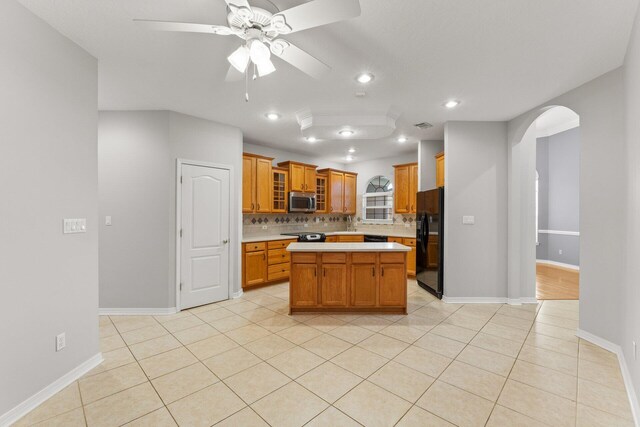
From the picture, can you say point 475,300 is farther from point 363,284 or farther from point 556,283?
point 556,283

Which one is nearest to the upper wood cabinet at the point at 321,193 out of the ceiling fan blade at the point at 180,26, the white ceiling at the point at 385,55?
the white ceiling at the point at 385,55

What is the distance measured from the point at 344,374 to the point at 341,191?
5109 mm

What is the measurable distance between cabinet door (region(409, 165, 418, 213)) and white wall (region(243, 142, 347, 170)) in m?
2.03

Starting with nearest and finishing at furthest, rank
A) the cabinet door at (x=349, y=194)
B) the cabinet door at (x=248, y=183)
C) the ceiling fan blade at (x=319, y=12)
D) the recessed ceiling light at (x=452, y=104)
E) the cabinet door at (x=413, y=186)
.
A: the ceiling fan blade at (x=319, y=12), the recessed ceiling light at (x=452, y=104), the cabinet door at (x=248, y=183), the cabinet door at (x=413, y=186), the cabinet door at (x=349, y=194)

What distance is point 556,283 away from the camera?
517 cm

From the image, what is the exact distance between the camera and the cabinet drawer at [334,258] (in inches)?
143

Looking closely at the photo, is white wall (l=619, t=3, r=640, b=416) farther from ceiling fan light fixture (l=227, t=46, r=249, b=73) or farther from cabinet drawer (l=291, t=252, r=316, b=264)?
cabinet drawer (l=291, t=252, r=316, b=264)

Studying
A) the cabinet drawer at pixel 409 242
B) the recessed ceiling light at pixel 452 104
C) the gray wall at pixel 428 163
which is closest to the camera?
the recessed ceiling light at pixel 452 104

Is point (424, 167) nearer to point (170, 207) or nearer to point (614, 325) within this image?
point (614, 325)

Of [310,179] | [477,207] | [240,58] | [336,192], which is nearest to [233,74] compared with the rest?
[240,58]

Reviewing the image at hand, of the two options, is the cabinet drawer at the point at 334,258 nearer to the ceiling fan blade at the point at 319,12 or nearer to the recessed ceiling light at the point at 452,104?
the recessed ceiling light at the point at 452,104

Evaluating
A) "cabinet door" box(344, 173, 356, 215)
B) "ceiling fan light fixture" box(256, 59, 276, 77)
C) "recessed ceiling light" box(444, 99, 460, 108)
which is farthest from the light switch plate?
"cabinet door" box(344, 173, 356, 215)

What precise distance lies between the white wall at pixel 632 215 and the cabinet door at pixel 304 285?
9.31ft

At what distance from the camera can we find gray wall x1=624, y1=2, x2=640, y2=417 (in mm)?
1900
